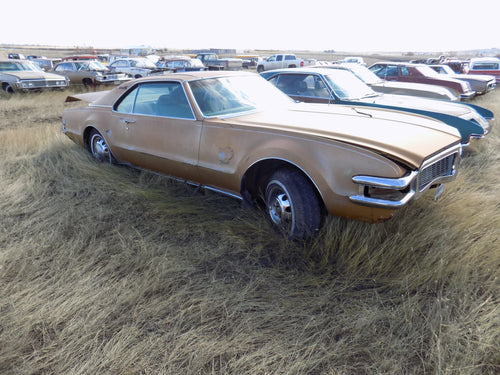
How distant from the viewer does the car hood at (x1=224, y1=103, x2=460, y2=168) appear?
2.62 m

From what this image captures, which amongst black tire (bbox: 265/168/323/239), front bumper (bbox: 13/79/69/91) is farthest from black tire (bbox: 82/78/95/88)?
black tire (bbox: 265/168/323/239)

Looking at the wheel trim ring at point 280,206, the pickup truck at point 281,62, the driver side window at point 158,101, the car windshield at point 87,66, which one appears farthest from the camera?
the pickup truck at point 281,62

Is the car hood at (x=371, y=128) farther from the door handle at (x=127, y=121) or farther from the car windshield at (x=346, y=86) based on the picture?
the car windshield at (x=346, y=86)

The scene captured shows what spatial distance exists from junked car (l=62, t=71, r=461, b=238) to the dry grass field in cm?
35

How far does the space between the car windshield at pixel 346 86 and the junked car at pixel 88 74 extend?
35.2ft

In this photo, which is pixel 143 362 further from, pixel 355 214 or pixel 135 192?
pixel 135 192

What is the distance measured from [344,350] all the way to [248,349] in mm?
541

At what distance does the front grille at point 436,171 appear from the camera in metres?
2.71

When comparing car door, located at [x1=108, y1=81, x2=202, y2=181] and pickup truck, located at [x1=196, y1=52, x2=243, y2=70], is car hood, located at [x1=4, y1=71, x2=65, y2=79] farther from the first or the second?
pickup truck, located at [x1=196, y1=52, x2=243, y2=70]

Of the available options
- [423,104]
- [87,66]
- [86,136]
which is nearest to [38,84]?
[87,66]

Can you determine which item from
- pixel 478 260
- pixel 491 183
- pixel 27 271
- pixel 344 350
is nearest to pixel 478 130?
pixel 491 183

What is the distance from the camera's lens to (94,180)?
4.60 meters

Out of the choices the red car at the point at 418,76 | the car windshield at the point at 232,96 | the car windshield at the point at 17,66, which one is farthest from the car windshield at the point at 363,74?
the car windshield at the point at 17,66

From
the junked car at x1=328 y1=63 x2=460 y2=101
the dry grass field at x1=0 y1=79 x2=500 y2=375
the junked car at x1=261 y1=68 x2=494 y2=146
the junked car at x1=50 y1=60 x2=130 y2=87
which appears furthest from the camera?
the junked car at x1=50 y1=60 x2=130 y2=87
